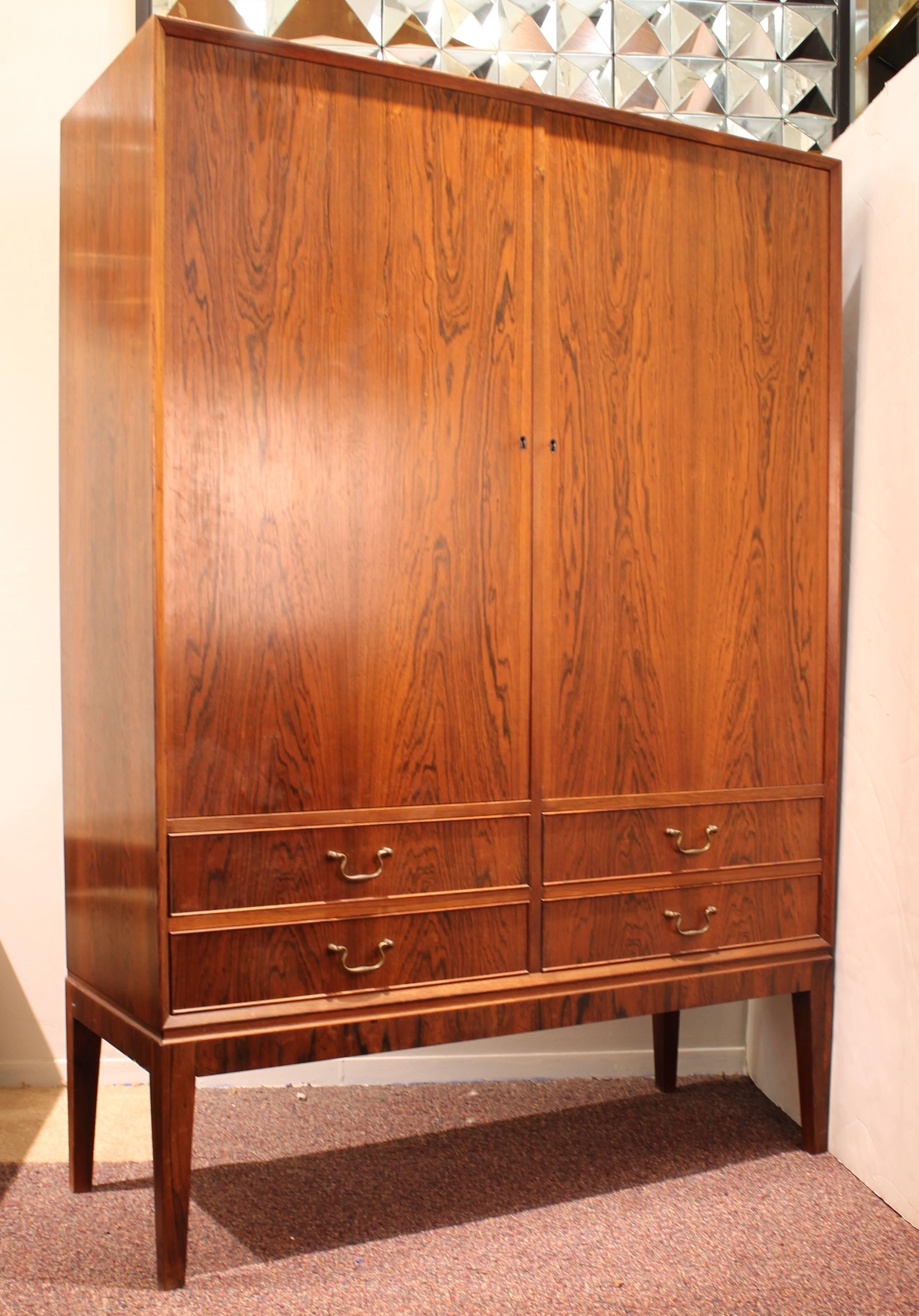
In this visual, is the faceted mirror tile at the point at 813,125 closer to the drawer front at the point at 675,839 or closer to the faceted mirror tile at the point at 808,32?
the faceted mirror tile at the point at 808,32

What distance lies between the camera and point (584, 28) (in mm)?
2229

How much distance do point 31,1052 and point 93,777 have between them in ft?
2.89

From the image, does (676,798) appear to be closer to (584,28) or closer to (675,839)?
(675,839)

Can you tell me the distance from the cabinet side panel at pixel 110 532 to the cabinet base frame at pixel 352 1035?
80mm

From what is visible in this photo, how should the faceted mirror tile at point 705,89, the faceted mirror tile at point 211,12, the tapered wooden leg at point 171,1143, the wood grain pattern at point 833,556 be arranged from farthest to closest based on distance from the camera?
the faceted mirror tile at point 705,89 → the faceted mirror tile at point 211,12 → the wood grain pattern at point 833,556 → the tapered wooden leg at point 171,1143

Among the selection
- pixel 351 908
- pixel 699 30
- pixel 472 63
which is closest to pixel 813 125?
pixel 699 30

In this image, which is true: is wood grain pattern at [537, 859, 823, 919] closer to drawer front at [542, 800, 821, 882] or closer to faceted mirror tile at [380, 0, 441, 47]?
drawer front at [542, 800, 821, 882]

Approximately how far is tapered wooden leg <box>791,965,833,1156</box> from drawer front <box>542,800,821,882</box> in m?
0.26

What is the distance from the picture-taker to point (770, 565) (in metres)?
1.86

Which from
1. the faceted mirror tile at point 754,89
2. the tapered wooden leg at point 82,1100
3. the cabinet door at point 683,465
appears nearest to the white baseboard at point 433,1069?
the tapered wooden leg at point 82,1100

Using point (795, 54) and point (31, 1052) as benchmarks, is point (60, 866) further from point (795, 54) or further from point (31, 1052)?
point (795, 54)

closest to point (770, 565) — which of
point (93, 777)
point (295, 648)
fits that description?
point (295, 648)

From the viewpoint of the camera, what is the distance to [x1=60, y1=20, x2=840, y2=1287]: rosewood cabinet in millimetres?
1501

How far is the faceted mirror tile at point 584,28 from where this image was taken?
87.4 inches
